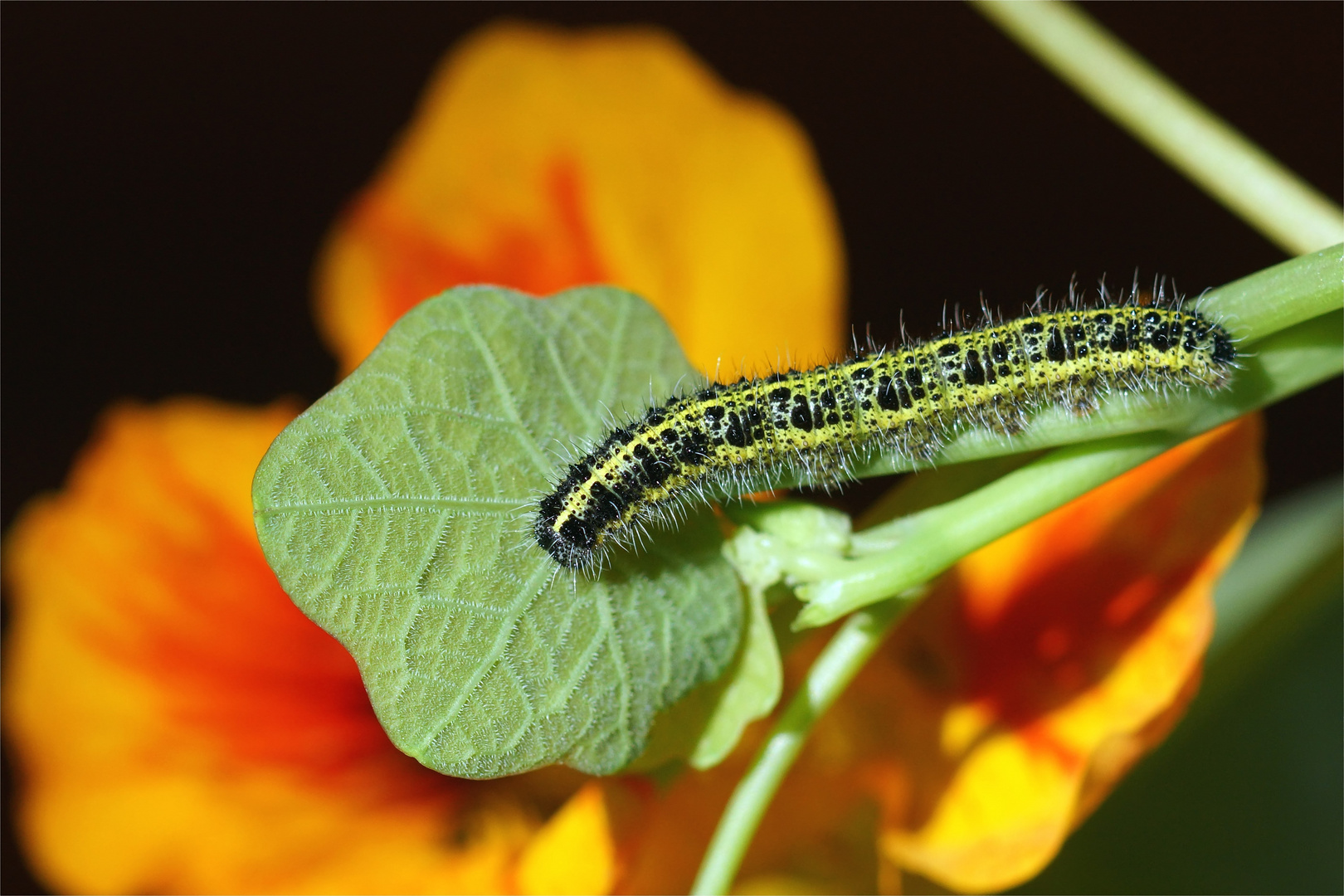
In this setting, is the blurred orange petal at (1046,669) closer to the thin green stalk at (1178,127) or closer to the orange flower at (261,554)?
the thin green stalk at (1178,127)

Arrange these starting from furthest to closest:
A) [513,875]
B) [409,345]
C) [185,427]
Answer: [185,427] → [513,875] → [409,345]

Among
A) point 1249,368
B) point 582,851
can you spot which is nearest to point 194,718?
point 582,851

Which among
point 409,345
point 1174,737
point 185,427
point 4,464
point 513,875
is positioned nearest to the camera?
point 409,345

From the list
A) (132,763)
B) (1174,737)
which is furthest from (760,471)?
(132,763)

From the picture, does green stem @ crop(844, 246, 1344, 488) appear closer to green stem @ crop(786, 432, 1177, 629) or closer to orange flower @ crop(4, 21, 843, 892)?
green stem @ crop(786, 432, 1177, 629)

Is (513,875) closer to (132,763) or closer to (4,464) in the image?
(132,763)

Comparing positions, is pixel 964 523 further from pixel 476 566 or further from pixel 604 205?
pixel 604 205
